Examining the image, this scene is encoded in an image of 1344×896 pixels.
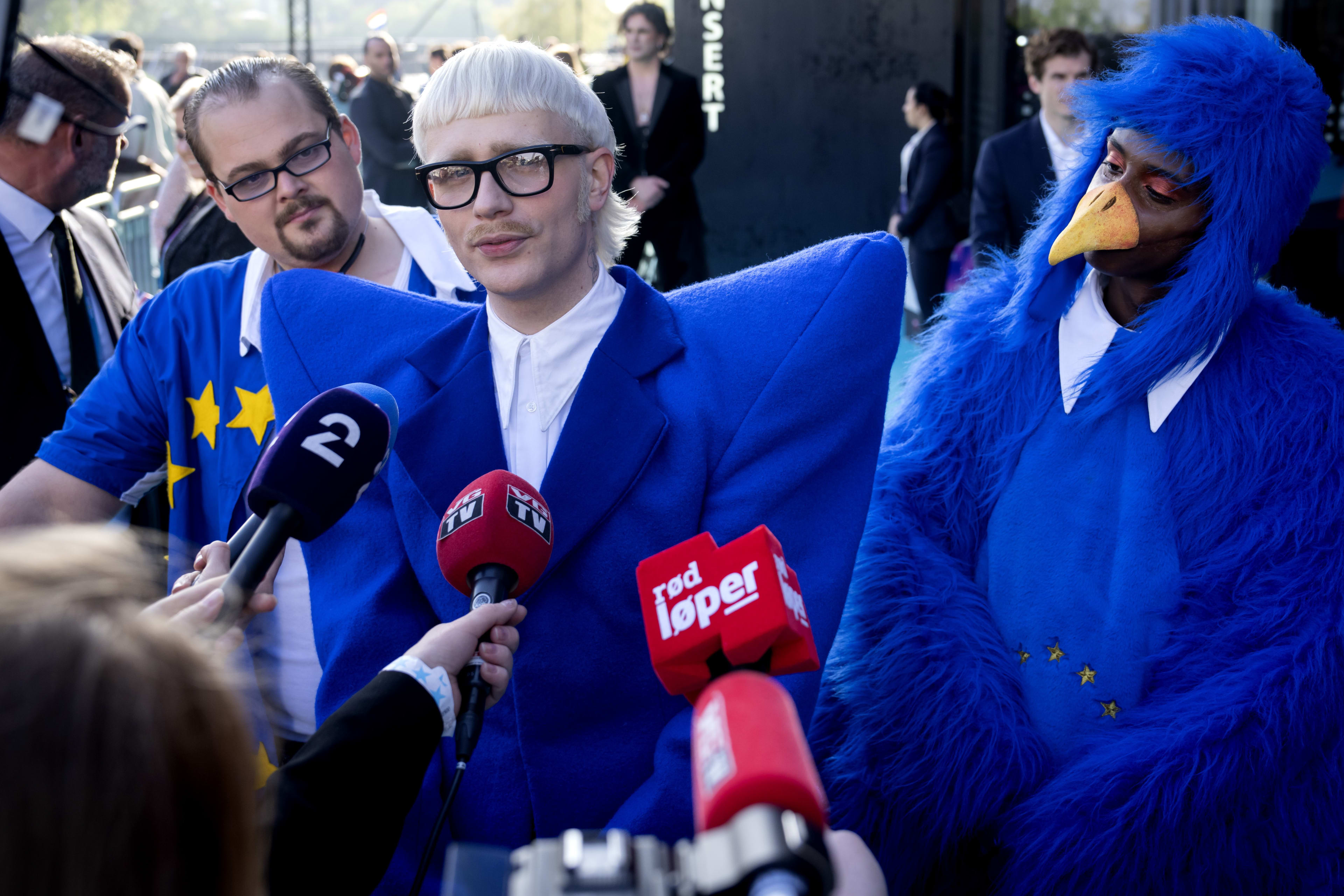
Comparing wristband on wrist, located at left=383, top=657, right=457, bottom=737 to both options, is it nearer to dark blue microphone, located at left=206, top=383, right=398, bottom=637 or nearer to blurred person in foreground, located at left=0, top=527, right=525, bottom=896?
dark blue microphone, located at left=206, top=383, right=398, bottom=637

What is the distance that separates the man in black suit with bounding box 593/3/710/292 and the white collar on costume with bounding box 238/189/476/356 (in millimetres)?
4038

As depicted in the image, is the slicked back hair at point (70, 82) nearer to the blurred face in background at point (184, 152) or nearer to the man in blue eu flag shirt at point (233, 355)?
the blurred face in background at point (184, 152)

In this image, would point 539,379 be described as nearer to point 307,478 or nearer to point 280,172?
point 307,478

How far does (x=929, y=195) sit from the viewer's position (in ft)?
23.0

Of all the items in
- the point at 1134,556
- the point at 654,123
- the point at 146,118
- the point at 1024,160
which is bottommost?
the point at 146,118

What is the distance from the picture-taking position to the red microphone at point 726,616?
113 centimetres

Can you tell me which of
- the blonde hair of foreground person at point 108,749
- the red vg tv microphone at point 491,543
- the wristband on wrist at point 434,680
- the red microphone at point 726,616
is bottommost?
the wristband on wrist at point 434,680

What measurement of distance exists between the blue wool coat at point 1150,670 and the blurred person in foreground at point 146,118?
8.09 metres

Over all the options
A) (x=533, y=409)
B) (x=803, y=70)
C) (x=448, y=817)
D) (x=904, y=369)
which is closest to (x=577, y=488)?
(x=533, y=409)

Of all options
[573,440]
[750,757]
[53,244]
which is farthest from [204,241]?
[750,757]

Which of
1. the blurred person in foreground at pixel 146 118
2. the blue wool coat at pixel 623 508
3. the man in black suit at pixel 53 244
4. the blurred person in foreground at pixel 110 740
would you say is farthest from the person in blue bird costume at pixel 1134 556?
the blurred person in foreground at pixel 146 118

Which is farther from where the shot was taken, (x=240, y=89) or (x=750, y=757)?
(x=240, y=89)

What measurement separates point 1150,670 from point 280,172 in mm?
1924

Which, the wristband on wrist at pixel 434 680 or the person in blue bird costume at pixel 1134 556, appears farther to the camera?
the person in blue bird costume at pixel 1134 556
